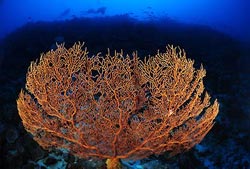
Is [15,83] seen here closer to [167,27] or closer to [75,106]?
[75,106]

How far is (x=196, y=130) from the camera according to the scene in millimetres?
6078

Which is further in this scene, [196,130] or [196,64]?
[196,64]

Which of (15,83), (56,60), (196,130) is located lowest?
(196,130)

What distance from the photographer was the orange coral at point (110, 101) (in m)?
5.29

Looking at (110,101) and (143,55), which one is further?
(143,55)

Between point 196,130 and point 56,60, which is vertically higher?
point 56,60

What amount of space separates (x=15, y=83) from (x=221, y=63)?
13090 millimetres

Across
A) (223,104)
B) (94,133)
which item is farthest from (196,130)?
(223,104)

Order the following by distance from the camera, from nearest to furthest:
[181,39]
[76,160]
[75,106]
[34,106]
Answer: [75,106] → [34,106] → [76,160] → [181,39]

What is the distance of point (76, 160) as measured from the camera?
7625 millimetres

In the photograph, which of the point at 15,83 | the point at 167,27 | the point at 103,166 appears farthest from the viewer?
the point at 167,27

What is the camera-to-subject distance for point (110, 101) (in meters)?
5.29

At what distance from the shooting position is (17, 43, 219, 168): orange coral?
5.29m

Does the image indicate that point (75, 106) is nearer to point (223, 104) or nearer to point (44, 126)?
point (44, 126)
